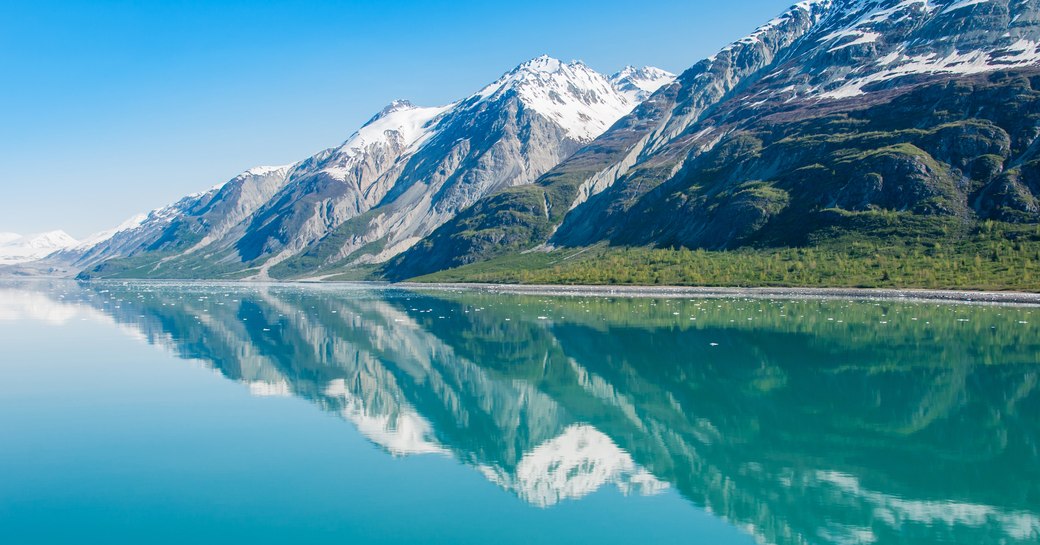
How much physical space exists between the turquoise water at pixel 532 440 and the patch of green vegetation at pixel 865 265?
53.9 meters

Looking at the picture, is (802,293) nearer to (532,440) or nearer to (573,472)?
(532,440)

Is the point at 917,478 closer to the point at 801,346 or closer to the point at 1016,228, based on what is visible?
the point at 801,346

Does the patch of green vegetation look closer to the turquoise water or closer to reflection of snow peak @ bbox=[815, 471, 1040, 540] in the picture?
the turquoise water

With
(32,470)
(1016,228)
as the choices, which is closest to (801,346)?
(32,470)

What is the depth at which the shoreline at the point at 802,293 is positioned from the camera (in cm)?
9691

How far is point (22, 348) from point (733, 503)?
62.6m

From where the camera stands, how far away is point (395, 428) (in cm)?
3353

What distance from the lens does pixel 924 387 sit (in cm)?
4094

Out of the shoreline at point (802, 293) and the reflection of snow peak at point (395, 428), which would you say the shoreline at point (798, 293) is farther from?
the reflection of snow peak at point (395, 428)

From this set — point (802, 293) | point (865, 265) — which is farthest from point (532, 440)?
point (865, 265)

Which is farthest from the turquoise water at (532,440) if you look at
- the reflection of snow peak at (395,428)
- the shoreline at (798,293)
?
the shoreline at (798,293)

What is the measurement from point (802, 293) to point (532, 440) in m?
99.1

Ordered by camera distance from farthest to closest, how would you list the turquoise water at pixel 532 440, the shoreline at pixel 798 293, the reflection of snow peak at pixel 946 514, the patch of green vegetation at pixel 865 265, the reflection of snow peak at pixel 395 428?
the patch of green vegetation at pixel 865 265 < the shoreline at pixel 798 293 < the reflection of snow peak at pixel 395 428 < the turquoise water at pixel 532 440 < the reflection of snow peak at pixel 946 514

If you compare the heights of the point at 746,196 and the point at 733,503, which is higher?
the point at 746,196
